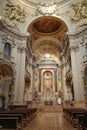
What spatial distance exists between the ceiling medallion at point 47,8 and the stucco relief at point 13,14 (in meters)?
2.34

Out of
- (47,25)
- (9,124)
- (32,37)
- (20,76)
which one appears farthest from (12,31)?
(9,124)

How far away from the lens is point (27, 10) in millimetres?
16406

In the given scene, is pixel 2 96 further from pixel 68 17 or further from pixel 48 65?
pixel 48 65

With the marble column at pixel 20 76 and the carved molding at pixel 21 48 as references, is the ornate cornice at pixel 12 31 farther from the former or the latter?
the marble column at pixel 20 76

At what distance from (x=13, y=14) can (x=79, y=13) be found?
311 inches

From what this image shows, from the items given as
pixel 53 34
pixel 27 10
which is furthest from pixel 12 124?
pixel 53 34

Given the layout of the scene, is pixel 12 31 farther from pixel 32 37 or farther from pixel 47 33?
pixel 47 33

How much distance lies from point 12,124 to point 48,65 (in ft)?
86.9

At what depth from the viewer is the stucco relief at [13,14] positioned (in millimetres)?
13923

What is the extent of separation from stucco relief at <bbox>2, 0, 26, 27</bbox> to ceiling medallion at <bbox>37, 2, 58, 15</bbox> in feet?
7.67

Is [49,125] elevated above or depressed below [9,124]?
below

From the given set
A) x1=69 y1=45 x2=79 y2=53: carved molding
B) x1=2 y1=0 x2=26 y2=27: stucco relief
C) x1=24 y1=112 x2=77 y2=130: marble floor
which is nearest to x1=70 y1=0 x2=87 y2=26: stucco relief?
x1=69 y1=45 x2=79 y2=53: carved molding

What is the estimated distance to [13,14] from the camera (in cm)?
1452

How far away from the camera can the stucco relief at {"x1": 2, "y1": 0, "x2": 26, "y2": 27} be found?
13.9 metres
